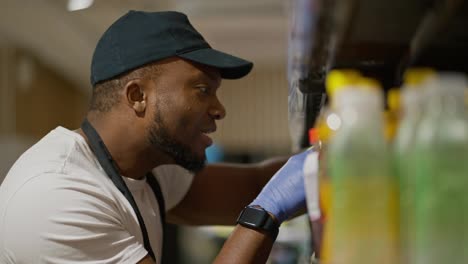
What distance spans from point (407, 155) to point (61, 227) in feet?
2.54

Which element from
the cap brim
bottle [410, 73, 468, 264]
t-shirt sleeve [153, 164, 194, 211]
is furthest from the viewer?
t-shirt sleeve [153, 164, 194, 211]

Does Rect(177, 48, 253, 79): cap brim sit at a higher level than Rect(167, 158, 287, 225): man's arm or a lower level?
higher

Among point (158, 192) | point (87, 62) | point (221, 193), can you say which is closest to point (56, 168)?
point (158, 192)

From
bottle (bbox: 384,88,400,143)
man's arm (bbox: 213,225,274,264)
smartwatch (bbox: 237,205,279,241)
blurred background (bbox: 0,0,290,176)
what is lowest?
blurred background (bbox: 0,0,290,176)

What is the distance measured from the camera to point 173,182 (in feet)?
5.60

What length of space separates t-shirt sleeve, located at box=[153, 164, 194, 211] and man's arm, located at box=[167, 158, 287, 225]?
0.04 m

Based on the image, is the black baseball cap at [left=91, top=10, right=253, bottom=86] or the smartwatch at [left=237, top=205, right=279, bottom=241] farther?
the black baseball cap at [left=91, top=10, right=253, bottom=86]

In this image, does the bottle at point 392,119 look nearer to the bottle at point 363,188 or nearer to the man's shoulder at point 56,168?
the bottle at point 363,188

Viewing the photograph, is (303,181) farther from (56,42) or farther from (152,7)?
(56,42)

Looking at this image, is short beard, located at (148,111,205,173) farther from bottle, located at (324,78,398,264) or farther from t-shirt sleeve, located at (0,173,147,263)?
bottle, located at (324,78,398,264)

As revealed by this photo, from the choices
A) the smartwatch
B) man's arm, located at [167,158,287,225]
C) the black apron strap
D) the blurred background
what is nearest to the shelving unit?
the smartwatch

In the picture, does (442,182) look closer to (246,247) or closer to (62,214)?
(246,247)

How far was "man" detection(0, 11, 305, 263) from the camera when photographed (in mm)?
1157

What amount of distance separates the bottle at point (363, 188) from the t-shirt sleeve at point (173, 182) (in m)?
1.09
